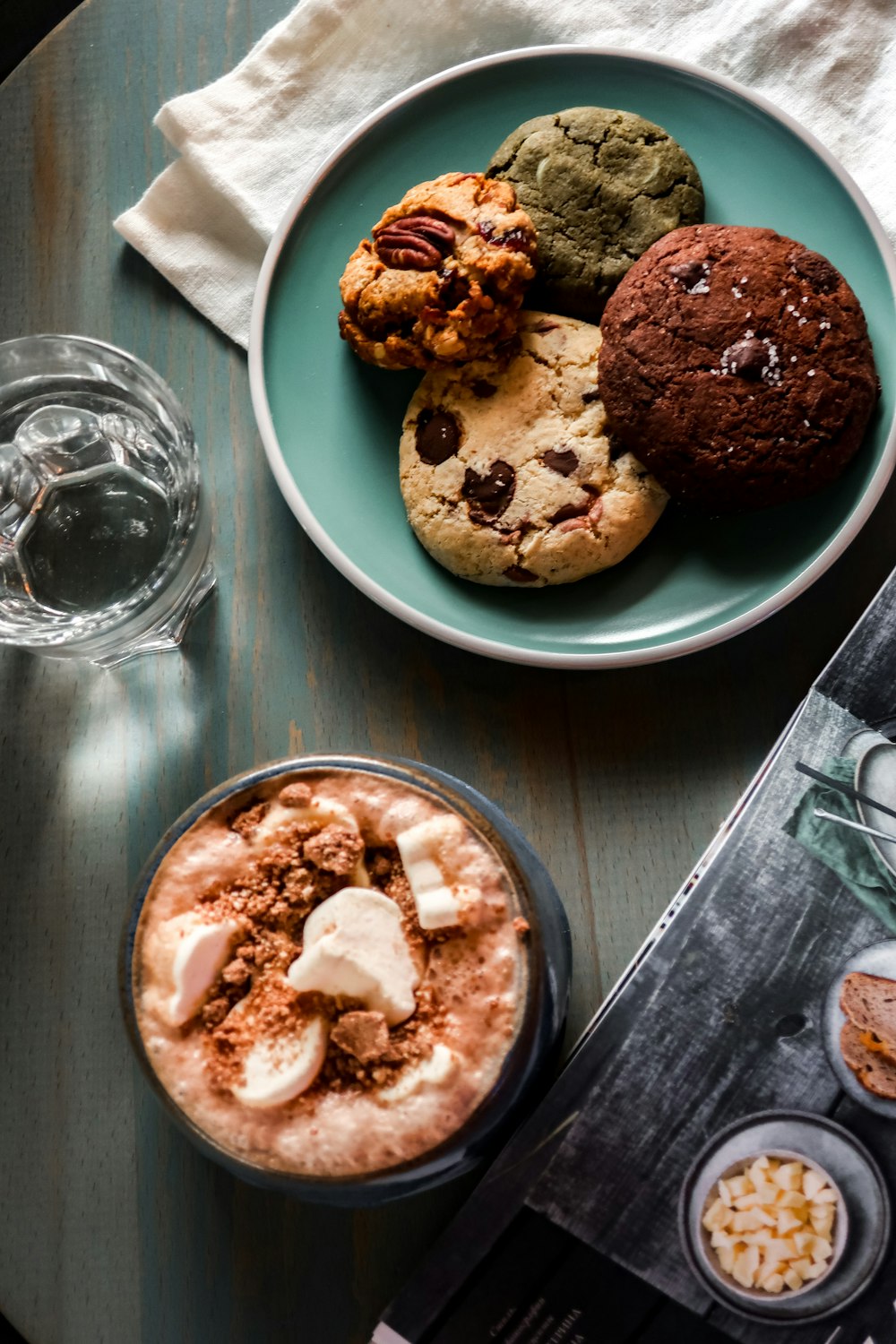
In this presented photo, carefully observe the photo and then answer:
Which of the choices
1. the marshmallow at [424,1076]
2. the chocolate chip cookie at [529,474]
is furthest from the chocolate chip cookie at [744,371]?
the marshmallow at [424,1076]

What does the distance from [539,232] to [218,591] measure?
0.43 metres

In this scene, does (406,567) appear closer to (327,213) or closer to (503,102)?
(327,213)

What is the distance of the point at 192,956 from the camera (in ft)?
2.59

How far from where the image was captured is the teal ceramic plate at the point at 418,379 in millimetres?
956

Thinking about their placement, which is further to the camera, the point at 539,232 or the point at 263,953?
the point at 539,232

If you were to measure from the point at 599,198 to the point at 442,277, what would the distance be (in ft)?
0.54

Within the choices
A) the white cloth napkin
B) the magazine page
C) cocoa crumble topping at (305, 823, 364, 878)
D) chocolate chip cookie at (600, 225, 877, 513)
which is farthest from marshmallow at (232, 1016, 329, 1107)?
the white cloth napkin

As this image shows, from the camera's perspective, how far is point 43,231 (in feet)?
3.62

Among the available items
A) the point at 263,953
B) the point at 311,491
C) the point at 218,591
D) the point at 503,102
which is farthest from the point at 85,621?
the point at 503,102

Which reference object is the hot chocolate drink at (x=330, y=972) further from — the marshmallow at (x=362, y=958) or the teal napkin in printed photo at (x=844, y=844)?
the teal napkin in printed photo at (x=844, y=844)

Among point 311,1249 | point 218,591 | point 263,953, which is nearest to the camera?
point 263,953

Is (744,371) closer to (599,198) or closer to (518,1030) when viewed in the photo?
(599,198)

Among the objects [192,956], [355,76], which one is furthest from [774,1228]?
[355,76]

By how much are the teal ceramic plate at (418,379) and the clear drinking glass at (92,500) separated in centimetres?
11
